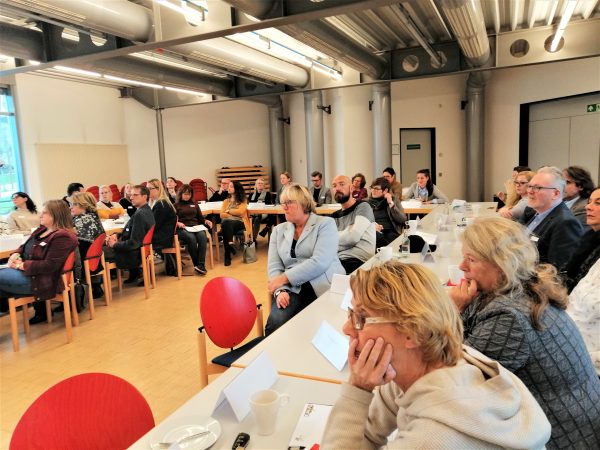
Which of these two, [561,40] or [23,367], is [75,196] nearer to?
[23,367]

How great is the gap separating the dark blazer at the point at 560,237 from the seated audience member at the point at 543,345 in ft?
5.12

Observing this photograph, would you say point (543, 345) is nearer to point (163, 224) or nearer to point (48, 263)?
point (48, 263)

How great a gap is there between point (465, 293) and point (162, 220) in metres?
5.04

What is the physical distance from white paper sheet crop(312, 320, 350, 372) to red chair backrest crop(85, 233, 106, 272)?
352cm

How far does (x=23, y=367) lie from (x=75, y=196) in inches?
85.1

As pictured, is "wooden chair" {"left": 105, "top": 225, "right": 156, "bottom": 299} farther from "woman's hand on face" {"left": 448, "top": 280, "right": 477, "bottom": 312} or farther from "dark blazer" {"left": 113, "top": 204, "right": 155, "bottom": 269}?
"woman's hand on face" {"left": 448, "top": 280, "right": 477, "bottom": 312}

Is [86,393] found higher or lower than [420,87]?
lower

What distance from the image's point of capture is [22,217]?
6199 mm

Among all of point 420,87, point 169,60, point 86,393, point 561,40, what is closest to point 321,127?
point 420,87

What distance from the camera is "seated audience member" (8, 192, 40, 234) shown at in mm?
6156

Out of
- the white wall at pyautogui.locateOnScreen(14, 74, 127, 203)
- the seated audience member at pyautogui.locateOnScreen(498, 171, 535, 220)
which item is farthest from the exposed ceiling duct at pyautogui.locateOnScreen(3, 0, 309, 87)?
the white wall at pyautogui.locateOnScreen(14, 74, 127, 203)

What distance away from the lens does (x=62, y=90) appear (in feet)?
32.0

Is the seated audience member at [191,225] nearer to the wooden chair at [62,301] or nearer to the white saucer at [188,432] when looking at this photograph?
the wooden chair at [62,301]

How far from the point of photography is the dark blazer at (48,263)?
398 centimetres
